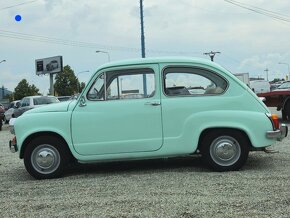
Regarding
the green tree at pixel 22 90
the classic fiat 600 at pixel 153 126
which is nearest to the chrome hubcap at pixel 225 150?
the classic fiat 600 at pixel 153 126

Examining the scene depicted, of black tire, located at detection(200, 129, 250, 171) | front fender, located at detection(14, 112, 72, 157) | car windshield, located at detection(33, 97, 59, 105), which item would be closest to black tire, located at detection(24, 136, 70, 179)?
front fender, located at detection(14, 112, 72, 157)

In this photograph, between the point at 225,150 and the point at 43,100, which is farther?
the point at 43,100

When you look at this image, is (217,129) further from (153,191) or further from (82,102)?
(82,102)

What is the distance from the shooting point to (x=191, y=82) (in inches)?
294

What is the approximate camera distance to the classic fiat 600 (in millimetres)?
7219

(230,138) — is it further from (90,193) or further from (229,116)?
(90,193)

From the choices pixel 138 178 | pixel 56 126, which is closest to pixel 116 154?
pixel 138 178

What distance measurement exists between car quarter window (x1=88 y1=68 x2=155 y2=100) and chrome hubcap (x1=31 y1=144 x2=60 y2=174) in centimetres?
Result: 103

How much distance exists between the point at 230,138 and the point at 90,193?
93.7 inches

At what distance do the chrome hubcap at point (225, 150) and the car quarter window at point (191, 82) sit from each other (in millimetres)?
751

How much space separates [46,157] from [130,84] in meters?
1.74

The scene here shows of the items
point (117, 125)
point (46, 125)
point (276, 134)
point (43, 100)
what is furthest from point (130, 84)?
point (43, 100)

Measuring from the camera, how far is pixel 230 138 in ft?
23.7

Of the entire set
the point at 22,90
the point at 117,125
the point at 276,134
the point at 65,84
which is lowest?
the point at 276,134
